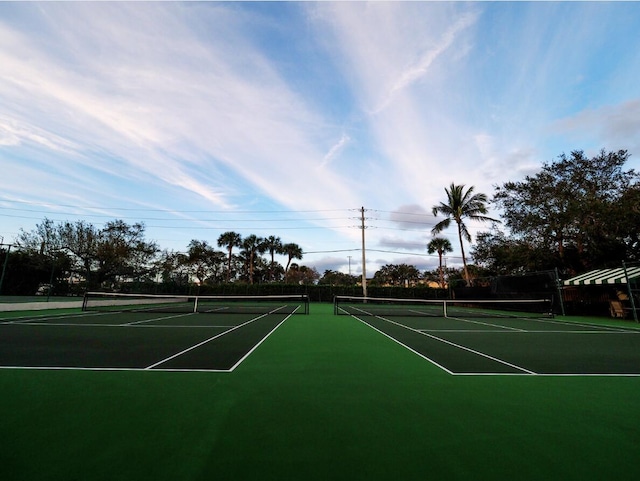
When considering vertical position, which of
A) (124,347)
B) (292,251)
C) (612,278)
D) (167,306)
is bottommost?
(124,347)

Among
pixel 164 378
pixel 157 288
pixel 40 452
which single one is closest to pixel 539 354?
pixel 164 378

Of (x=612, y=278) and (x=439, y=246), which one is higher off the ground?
(x=439, y=246)

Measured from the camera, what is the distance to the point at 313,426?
3.31 m

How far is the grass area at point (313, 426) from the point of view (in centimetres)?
254

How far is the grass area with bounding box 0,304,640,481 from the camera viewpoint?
2.54 meters

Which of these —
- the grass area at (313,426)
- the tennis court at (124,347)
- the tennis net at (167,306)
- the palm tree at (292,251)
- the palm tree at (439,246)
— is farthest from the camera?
the palm tree at (292,251)

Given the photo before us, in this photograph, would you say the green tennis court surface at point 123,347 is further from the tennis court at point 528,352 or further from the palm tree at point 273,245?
the palm tree at point 273,245

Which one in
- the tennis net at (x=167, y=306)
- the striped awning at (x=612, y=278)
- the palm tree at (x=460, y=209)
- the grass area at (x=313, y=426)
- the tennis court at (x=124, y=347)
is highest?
the palm tree at (x=460, y=209)

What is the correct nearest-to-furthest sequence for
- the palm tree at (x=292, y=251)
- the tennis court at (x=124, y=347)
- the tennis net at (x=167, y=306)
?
the tennis court at (x=124, y=347) < the tennis net at (x=167, y=306) < the palm tree at (x=292, y=251)

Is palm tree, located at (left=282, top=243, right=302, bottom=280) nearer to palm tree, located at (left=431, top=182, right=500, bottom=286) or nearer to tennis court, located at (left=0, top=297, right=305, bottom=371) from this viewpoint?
palm tree, located at (left=431, top=182, right=500, bottom=286)

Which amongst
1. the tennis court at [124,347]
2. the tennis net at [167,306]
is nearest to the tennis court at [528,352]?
the tennis court at [124,347]

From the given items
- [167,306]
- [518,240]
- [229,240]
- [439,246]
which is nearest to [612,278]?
[518,240]

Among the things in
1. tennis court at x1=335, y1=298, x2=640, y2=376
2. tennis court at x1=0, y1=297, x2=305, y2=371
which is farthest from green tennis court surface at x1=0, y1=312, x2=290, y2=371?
tennis court at x1=335, y1=298, x2=640, y2=376

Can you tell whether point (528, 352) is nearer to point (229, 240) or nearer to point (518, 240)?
point (518, 240)
